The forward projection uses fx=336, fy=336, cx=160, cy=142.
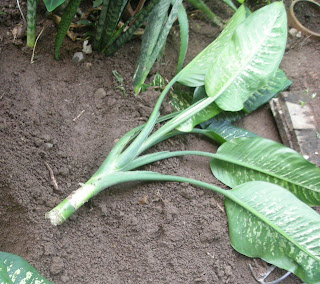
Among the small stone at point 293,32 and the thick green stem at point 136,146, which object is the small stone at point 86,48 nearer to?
the thick green stem at point 136,146

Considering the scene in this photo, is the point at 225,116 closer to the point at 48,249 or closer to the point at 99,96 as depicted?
the point at 99,96

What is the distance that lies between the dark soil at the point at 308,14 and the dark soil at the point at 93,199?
1.14 metres

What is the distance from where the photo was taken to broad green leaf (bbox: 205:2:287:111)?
4.05ft

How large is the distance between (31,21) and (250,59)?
2.61 feet

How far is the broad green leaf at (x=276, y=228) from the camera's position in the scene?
3.57ft

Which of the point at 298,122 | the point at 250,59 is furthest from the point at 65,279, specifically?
the point at 298,122

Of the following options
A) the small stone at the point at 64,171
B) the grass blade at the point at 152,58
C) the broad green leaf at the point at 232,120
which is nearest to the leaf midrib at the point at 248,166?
the broad green leaf at the point at 232,120

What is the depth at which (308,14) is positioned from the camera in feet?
6.49

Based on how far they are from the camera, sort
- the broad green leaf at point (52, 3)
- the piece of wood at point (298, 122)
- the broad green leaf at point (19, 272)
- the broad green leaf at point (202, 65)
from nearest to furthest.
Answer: the broad green leaf at point (19, 272) < the broad green leaf at point (52, 3) < the broad green leaf at point (202, 65) < the piece of wood at point (298, 122)

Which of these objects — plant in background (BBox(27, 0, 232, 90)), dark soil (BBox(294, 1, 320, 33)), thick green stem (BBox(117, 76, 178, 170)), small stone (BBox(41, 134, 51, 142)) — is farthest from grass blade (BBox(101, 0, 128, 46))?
dark soil (BBox(294, 1, 320, 33))

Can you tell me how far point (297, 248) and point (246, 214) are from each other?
190 mm

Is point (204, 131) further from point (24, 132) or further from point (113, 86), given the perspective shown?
point (24, 132)

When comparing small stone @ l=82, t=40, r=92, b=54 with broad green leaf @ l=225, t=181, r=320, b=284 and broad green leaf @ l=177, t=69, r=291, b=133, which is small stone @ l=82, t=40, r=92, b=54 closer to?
broad green leaf @ l=177, t=69, r=291, b=133

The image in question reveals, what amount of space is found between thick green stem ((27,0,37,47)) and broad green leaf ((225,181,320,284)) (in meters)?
0.92
